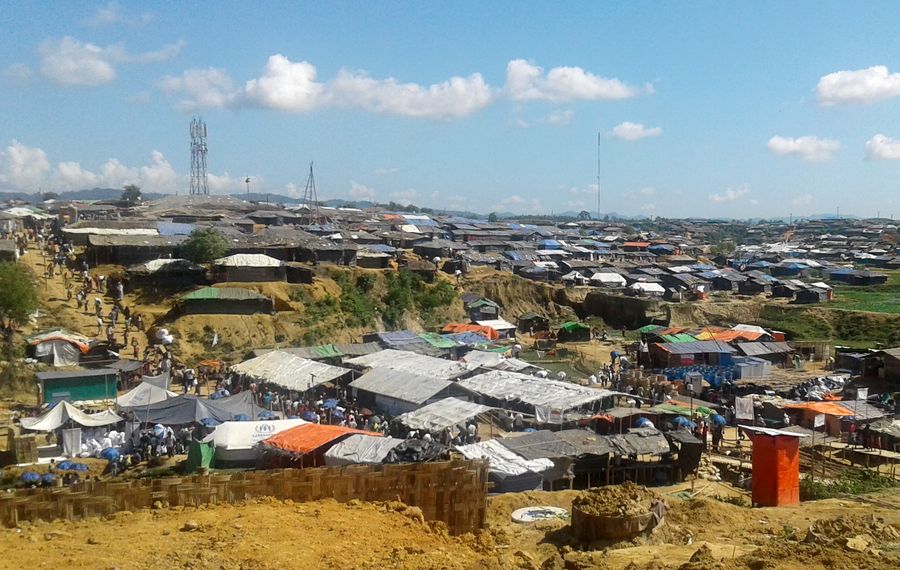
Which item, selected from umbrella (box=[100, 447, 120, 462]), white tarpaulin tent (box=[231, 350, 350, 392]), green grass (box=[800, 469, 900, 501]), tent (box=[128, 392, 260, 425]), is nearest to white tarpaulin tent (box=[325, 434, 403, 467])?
tent (box=[128, 392, 260, 425])

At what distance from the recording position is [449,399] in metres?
21.1

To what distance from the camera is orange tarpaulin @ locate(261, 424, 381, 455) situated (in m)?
16.4

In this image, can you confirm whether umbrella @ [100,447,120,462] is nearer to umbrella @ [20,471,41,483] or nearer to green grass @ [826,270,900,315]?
umbrella @ [20,471,41,483]

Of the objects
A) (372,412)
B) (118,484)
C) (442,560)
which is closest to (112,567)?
(118,484)

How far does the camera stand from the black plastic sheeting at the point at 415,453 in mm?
14797

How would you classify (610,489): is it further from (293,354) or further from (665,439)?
(293,354)

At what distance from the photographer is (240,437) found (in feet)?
56.8

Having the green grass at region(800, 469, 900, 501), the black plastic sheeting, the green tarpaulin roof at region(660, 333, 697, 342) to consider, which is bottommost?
the green grass at region(800, 469, 900, 501)

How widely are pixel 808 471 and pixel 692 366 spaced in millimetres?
13743

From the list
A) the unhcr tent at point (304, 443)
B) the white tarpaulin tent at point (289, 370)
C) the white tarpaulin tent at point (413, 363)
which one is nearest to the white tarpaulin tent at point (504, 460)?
the unhcr tent at point (304, 443)

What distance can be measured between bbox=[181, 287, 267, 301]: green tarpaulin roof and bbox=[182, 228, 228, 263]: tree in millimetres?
4157

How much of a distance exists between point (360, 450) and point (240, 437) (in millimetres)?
3276

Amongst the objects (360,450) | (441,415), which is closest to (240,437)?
(360,450)

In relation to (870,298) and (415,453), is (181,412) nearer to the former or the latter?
(415,453)
